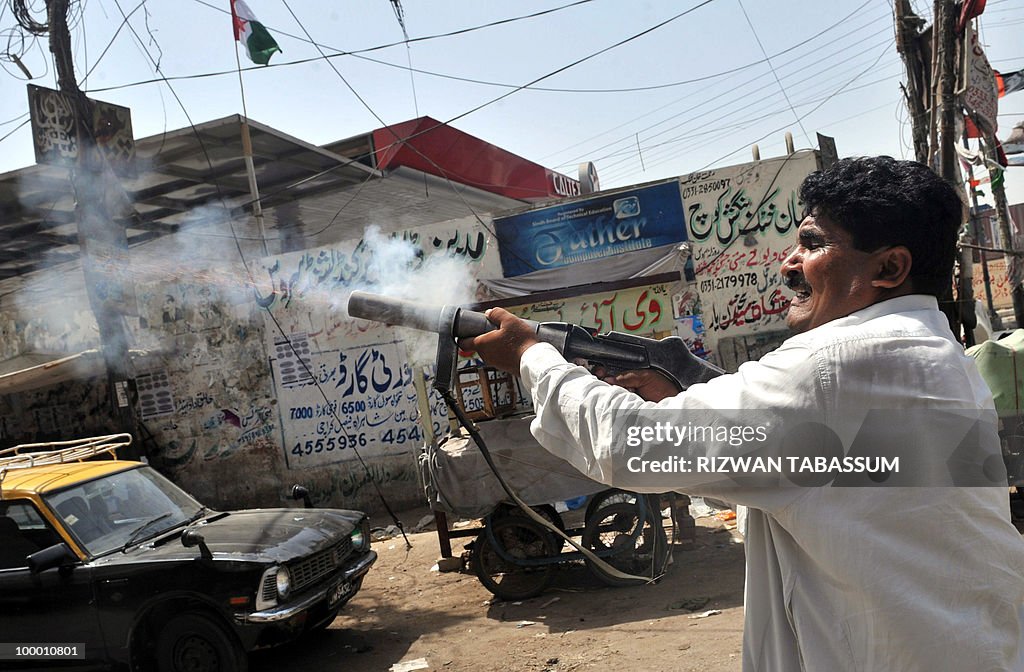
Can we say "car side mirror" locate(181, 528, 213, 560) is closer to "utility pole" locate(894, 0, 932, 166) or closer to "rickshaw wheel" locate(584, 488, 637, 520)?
"rickshaw wheel" locate(584, 488, 637, 520)

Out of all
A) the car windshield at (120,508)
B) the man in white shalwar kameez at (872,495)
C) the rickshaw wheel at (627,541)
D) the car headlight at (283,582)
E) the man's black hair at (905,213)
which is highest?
the man's black hair at (905,213)

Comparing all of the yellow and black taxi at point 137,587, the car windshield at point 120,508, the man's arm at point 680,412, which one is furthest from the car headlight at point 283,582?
the man's arm at point 680,412

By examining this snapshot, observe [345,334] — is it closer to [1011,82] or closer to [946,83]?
[946,83]

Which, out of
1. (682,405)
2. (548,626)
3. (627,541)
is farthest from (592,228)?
(682,405)

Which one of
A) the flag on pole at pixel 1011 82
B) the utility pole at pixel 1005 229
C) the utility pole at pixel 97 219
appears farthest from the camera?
the flag on pole at pixel 1011 82

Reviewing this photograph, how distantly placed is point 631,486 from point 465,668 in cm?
456

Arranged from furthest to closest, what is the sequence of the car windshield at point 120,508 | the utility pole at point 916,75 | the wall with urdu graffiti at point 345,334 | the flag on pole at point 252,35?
the flag on pole at point 252,35 → the wall with urdu graffiti at point 345,334 → the utility pole at point 916,75 → the car windshield at point 120,508

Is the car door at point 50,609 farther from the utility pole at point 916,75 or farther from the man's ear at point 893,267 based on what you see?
the utility pole at point 916,75

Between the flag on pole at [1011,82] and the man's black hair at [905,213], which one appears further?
the flag on pole at [1011,82]

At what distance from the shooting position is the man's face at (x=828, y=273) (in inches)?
55.1

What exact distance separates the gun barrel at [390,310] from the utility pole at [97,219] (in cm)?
751

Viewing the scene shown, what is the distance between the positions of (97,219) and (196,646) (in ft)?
19.0

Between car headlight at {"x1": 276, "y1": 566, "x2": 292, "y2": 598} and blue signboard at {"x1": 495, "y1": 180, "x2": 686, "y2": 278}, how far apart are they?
271 inches

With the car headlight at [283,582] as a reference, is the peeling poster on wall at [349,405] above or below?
above
